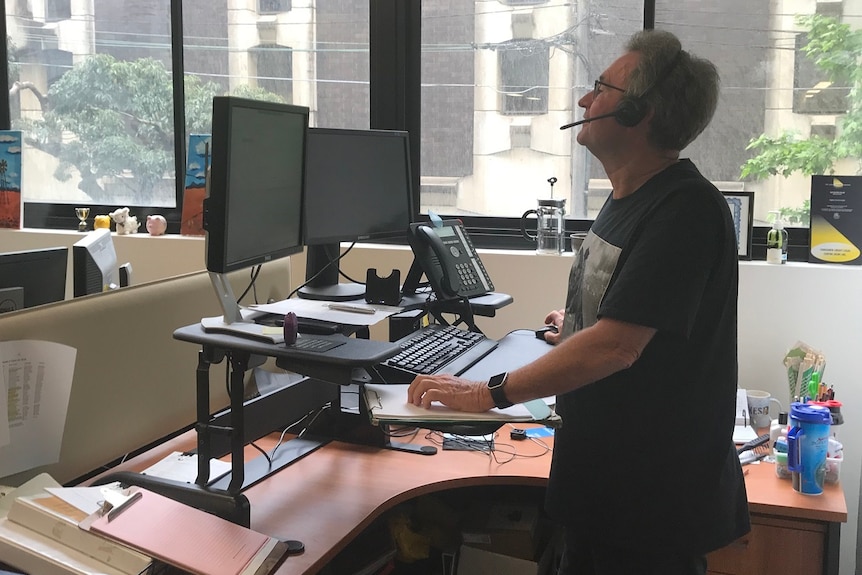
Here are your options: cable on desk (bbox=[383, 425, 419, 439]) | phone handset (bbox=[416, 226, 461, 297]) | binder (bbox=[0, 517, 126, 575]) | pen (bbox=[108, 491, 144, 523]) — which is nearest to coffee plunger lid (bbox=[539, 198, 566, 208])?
phone handset (bbox=[416, 226, 461, 297])

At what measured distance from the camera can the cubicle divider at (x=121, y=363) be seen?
165 cm

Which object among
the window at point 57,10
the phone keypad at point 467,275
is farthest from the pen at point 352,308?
the window at point 57,10

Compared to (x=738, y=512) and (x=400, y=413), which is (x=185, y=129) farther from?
(x=738, y=512)

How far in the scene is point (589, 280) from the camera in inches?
60.3

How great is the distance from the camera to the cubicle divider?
165cm

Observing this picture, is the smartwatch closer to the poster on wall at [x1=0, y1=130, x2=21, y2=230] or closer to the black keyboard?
the black keyboard

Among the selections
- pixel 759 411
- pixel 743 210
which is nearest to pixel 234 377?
pixel 759 411

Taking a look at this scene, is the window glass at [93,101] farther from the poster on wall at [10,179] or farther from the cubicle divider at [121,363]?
the cubicle divider at [121,363]

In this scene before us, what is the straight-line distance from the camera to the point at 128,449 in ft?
6.01

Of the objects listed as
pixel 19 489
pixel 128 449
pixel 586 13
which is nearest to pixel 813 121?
pixel 586 13

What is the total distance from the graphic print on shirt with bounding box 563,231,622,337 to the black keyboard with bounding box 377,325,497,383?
35cm

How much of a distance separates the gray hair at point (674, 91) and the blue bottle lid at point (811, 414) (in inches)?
31.6

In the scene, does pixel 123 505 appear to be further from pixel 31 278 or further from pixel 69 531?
pixel 31 278

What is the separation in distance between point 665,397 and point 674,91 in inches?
21.2
